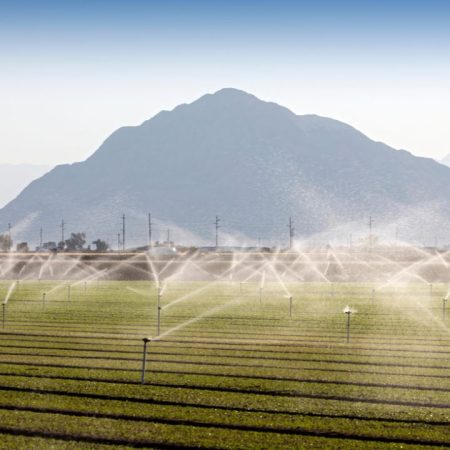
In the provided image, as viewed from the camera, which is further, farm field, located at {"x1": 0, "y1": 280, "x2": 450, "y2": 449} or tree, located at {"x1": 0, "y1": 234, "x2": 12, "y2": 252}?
tree, located at {"x1": 0, "y1": 234, "x2": 12, "y2": 252}

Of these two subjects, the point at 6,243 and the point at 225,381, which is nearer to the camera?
the point at 225,381

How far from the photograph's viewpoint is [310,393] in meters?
18.3

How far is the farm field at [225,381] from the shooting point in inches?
584

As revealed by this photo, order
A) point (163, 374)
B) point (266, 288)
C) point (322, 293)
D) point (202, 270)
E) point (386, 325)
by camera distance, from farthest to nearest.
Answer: point (202, 270)
point (266, 288)
point (322, 293)
point (386, 325)
point (163, 374)

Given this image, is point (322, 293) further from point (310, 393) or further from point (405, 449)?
point (405, 449)

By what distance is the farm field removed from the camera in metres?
14.8

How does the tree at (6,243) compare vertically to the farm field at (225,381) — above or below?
above

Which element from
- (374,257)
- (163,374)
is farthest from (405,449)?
(374,257)

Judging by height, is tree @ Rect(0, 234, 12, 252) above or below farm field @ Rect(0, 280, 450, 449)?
above

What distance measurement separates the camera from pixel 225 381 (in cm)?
1969

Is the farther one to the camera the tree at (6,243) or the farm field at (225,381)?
the tree at (6,243)

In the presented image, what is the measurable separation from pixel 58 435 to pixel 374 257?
8305cm

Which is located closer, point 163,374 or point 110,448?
point 110,448

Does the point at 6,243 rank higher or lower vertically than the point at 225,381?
higher
